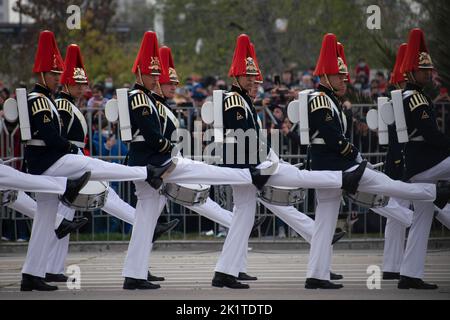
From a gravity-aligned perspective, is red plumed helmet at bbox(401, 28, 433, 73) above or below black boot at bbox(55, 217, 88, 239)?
above

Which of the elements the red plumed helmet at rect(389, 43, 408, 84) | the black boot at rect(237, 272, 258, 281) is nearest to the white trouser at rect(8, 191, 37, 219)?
the black boot at rect(237, 272, 258, 281)

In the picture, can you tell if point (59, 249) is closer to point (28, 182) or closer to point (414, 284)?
point (28, 182)

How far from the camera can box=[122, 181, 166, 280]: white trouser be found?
13.6 meters

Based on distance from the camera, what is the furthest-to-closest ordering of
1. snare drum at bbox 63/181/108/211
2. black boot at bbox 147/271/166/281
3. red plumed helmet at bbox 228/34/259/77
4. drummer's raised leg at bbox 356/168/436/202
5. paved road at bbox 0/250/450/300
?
black boot at bbox 147/271/166/281, red plumed helmet at bbox 228/34/259/77, snare drum at bbox 63/181/108/211, drummer's raised leg at bbox 356/168/436/202, paved road at bbox 0/250/450/300

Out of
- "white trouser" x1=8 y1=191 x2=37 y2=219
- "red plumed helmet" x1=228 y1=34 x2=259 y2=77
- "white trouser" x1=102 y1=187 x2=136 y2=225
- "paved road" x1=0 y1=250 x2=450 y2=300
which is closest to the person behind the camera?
"paved road" x1=0 y1=250 x2=450 y2=300

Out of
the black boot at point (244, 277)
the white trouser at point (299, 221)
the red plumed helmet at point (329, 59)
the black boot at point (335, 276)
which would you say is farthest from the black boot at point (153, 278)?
the red plumed helmet at point (329, 59)

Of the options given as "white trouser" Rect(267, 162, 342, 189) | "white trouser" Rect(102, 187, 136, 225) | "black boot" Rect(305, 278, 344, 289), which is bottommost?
"black boot" Rect(305, 278, 344, 289)

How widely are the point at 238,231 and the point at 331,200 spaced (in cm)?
96

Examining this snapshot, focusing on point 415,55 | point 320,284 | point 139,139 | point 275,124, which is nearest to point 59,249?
point 139,139

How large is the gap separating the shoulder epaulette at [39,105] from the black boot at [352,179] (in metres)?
2.92

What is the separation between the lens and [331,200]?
44.7 feet

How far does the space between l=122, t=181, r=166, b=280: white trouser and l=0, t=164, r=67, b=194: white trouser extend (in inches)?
31.2

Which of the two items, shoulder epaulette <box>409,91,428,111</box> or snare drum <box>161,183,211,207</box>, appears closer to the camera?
shoulder epaulette <box>409,91,428,111</box>

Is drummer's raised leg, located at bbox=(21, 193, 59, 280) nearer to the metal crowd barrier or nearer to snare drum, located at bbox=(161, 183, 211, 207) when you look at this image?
snare drum, located at bbox=(161, 183, 211, 207)
